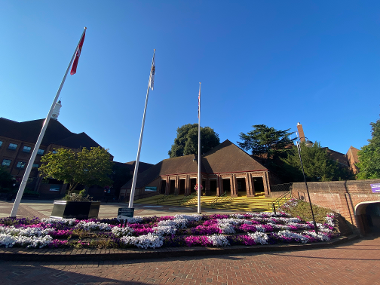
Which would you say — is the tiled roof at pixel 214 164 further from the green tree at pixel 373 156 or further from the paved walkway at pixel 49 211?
the green tree at pixel 373 156

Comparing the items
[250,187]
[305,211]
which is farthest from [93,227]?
[250,187]

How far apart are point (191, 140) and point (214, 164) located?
12.9 meters

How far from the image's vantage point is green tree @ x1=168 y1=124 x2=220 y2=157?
44588 millimetres

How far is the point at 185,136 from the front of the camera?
48.5 m

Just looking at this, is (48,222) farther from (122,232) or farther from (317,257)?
(317,257)

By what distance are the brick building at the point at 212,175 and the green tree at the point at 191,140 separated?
19.8 feet

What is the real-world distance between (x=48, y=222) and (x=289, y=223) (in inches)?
586

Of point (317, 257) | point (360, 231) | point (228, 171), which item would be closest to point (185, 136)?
point (228, 171)

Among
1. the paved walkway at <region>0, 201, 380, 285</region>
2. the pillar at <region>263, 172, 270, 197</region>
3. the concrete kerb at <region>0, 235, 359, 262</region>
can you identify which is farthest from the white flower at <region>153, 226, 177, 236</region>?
the pillar at <region>263, 172, 270, 197</region>

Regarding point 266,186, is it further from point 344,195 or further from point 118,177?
point 118,177

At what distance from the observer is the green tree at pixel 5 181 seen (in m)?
29.1

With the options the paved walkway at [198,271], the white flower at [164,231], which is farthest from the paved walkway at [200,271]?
the white flower at [164,231]


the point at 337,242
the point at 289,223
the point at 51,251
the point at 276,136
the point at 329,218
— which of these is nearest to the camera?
the point at 51,251

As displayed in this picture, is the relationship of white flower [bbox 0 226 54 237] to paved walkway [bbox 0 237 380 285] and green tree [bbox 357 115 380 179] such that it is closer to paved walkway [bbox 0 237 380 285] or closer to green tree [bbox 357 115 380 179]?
paved walkway [bbox 0 237 380 285]
